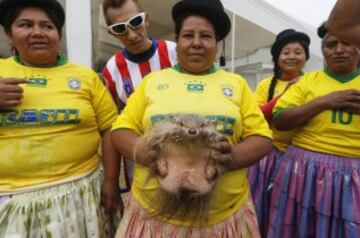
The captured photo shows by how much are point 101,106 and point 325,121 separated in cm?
123

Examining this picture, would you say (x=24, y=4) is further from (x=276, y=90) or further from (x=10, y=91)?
(x=276, y=90)

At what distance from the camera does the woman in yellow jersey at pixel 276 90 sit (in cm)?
268

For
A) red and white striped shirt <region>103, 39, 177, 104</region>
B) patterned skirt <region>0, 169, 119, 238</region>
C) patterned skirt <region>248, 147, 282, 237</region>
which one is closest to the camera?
patterned skirt <region>0, 169, 119, 238</region>

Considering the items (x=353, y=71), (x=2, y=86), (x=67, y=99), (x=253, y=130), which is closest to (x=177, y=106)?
(x=253, y=130)

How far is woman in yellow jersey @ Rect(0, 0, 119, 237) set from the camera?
1.68 meters

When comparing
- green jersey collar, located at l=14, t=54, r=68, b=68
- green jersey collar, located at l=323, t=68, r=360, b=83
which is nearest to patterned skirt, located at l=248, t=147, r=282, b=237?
green jersey collar, located at l=323, t=68, r=360, b=83

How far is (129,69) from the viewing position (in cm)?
235

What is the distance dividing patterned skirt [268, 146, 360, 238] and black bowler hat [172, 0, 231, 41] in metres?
0.93

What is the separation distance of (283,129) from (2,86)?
1.55m

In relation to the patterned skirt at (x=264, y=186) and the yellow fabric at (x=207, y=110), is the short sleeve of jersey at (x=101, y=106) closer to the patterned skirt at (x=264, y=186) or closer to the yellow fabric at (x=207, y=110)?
the yellow fabric at (x=207, y=110)

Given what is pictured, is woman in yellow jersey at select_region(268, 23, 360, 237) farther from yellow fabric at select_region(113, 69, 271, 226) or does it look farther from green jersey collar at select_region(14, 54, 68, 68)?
green jersey collar at select_region(14, 54, 68, 68)

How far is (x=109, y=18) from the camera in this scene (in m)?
Result: 2.31

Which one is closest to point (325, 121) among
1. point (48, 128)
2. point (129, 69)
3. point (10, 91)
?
point (129, 69)

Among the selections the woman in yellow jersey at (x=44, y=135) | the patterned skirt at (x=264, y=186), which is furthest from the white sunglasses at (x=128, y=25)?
the patterned skirt at (x=264, y=186)
